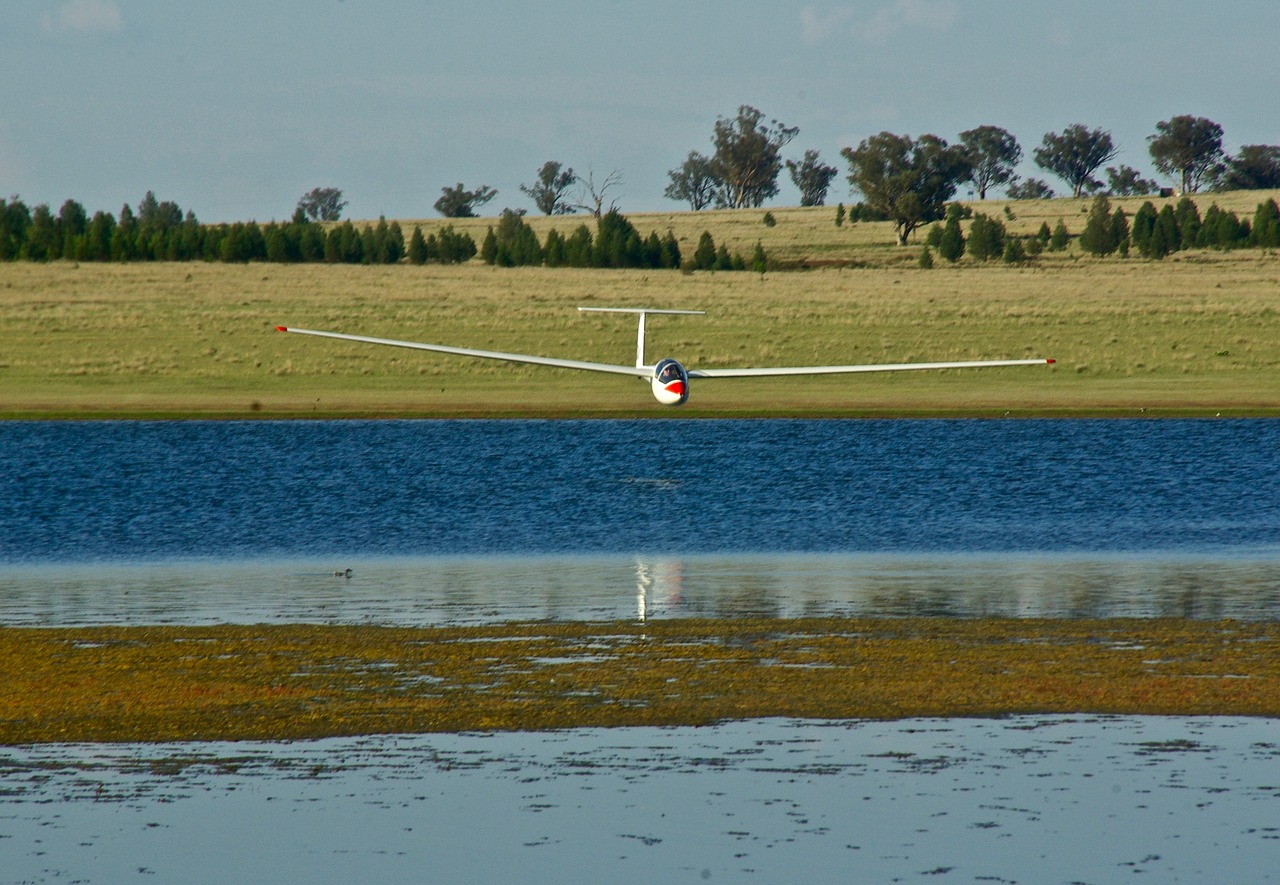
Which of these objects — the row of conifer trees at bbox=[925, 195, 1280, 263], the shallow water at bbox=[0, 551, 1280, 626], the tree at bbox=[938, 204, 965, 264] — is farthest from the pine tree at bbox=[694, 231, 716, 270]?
the shallow water at bbox=[0, 551, 1280, 626]

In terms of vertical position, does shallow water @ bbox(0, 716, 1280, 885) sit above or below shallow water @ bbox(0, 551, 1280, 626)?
above

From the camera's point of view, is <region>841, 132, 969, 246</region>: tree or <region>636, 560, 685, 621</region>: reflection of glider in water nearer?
<region>636, 560, 685, 621</region>: reflection of glider in water

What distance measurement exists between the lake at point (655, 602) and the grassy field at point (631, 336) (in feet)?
29.6

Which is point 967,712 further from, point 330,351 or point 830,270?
point 830,270

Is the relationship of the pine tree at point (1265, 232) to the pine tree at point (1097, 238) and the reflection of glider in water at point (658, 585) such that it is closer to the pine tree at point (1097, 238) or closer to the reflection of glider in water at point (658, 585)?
the pine tree at point (1097, 238)

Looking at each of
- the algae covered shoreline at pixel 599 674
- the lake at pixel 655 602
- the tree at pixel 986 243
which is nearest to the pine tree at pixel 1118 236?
the tree at pixel 986 243

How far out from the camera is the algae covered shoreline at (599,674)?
513 inches

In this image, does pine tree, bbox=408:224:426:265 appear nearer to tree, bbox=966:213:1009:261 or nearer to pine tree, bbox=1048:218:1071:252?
tree, bbox=966:213:1009:261

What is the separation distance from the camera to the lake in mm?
9812

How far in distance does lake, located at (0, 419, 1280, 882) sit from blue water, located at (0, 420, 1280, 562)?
0.19 m

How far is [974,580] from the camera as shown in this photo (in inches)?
862

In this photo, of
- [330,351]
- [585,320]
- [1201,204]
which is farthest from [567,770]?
[1201,204]

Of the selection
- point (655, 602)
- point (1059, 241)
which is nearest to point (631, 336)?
point (655, 602)

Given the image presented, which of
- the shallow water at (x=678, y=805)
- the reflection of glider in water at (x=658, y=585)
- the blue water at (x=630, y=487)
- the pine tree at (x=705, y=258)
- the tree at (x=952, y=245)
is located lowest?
the blue water at (x=630, y=487)
